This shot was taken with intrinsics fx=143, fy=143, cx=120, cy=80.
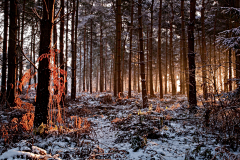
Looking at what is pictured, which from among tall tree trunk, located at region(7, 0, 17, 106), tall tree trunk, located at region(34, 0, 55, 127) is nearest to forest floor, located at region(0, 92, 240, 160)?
tall tree trunk, located at region(34, 0, 55, 127)

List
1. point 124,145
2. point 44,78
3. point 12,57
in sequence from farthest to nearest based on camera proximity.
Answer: point 12,57 → point 44,78 → point 124,145

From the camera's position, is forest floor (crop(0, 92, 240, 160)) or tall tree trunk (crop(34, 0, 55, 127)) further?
tall tree trunk (crop(34, 0, 55, 127))

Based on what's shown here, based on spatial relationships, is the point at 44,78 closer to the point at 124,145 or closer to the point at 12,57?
the point at 124,145

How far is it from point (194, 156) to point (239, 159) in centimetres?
75

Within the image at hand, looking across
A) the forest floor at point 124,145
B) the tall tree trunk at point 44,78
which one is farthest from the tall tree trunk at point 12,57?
the tall tree trunk at point 44,78

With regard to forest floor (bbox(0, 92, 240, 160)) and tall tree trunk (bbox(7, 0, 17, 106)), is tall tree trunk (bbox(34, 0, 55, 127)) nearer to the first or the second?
forest floor (bbox(0, 92, 240, 160))

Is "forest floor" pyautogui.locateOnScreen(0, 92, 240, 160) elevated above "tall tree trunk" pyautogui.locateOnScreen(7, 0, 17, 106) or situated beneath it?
situated beneath

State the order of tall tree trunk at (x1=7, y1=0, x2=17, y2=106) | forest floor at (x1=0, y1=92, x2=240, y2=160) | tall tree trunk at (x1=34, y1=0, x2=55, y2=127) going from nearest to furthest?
1. forest floor at (x1=0, y1=92, x2=240, y2=160)
2. tall tree trunk at (x1=34, y1=0, x2=55, y2=127)
3. tall tree trunk at (x1=7, y1=0, x2=17, y2=106)

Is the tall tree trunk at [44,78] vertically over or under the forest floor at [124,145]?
over

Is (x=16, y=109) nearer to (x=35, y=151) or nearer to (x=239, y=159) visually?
(x=35, y=151)

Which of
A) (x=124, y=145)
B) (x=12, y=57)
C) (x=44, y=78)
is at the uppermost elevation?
(x=12, y=57)

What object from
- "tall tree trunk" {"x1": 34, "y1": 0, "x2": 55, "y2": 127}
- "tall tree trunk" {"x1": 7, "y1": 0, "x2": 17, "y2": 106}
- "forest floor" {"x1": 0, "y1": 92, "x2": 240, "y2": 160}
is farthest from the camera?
"tall tree trunk" {"x1": 7, "y1": 0, "x2": 17, "y2": 106}

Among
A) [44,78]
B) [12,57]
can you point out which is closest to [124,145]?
[44,78]

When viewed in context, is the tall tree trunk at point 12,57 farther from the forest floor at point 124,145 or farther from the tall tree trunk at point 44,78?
the tall tree trunk at point 44,78
